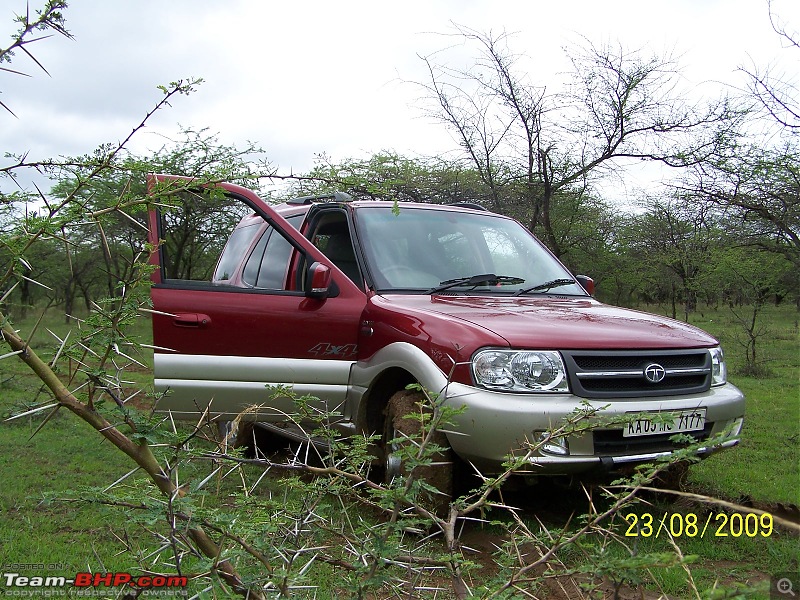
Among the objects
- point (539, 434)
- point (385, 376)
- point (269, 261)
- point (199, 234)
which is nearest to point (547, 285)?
point (385, 376)

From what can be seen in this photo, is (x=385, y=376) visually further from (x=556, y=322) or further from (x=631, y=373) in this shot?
(x=631, y=373)

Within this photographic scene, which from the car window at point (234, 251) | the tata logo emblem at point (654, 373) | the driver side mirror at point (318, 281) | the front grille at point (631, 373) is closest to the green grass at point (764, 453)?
the front grille at point (631, 373)

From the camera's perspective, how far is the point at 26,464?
4891mm

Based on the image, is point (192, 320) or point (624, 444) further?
point (192, 320)

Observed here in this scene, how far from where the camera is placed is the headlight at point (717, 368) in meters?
3.64

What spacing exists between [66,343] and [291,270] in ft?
10.5

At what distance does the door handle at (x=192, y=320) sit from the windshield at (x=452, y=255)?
996 millimetres

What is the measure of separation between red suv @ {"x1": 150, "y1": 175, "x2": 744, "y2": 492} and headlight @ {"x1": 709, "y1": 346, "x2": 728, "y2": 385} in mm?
15

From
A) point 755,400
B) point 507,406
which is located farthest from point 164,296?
point 755,400

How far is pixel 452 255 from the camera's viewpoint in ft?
14.6

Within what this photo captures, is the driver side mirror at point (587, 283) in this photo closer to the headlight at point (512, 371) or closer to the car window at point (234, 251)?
the headlight at point (512, 371)

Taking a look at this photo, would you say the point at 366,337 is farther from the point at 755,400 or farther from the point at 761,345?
the point at 761,345

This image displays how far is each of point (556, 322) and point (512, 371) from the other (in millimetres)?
428
